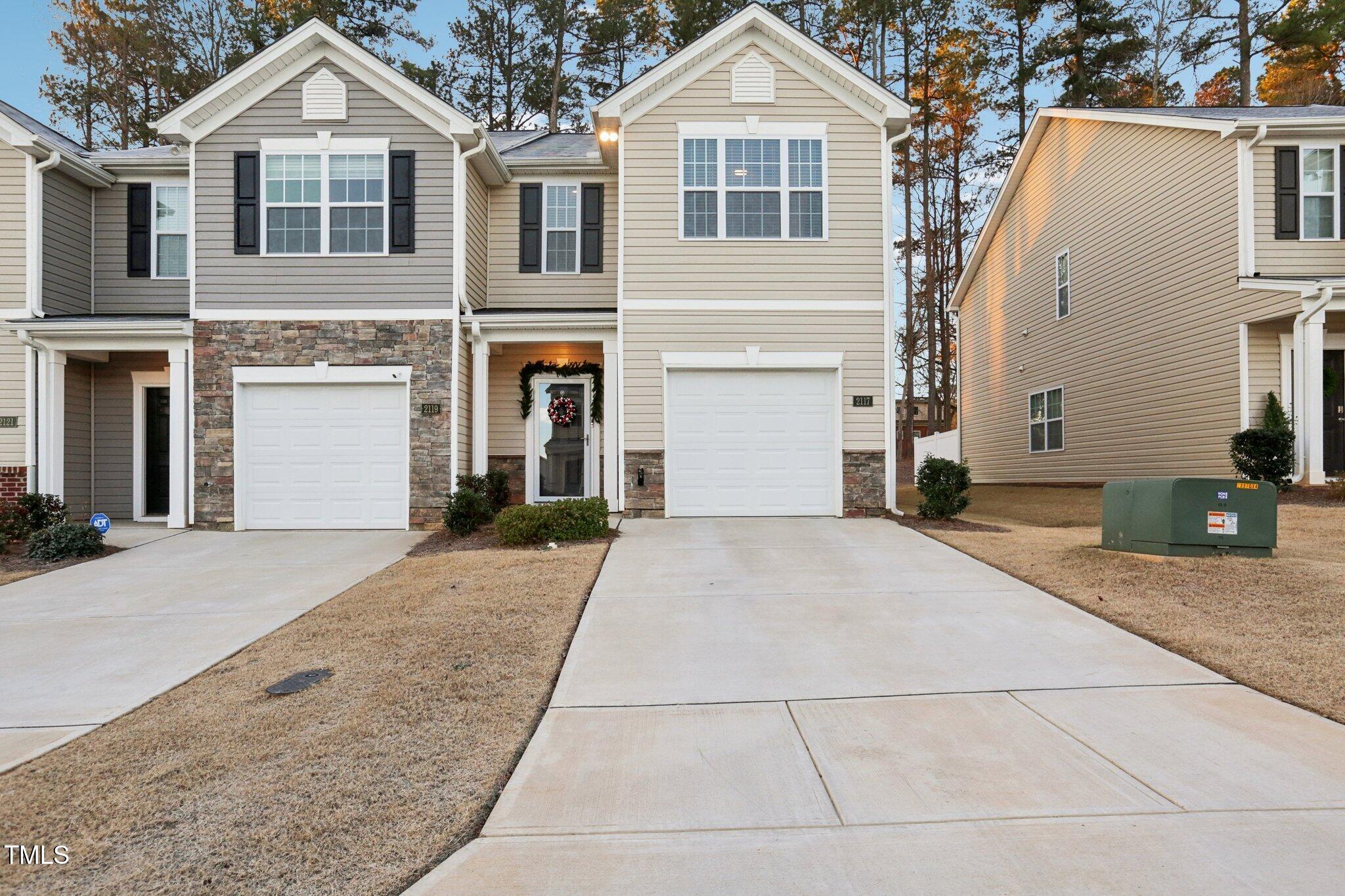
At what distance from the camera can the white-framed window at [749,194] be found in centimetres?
1226

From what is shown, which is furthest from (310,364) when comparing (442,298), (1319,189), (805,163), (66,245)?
(1319,189)

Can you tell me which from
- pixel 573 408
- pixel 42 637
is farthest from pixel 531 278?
pixel 42 637

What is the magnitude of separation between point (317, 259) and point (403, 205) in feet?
4.80

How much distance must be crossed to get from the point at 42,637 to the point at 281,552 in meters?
3.77

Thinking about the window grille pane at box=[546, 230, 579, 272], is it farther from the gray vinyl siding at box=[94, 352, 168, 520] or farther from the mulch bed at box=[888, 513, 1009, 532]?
the mulch bed at box=[888, 513, 1009, 532]

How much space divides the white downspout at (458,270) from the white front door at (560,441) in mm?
1860

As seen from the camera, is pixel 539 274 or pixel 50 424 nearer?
pixel 50 424

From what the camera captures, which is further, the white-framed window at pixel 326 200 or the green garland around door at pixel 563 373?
the green garland around door at pixel 563 373

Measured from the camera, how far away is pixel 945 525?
11242 mm

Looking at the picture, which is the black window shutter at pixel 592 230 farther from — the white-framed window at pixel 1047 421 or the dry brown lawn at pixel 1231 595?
the white-framed window at pixel 1047 421

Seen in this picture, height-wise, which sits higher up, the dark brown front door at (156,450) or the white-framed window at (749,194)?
the white-framed window at (749,194)

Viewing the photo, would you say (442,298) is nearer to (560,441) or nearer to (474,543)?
(560,441)

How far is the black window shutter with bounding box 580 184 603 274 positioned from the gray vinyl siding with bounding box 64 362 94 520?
804 centimetres

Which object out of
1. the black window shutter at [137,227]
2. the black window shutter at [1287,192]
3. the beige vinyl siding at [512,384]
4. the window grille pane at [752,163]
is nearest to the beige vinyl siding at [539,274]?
the beige vinyl siding at [512,384]
